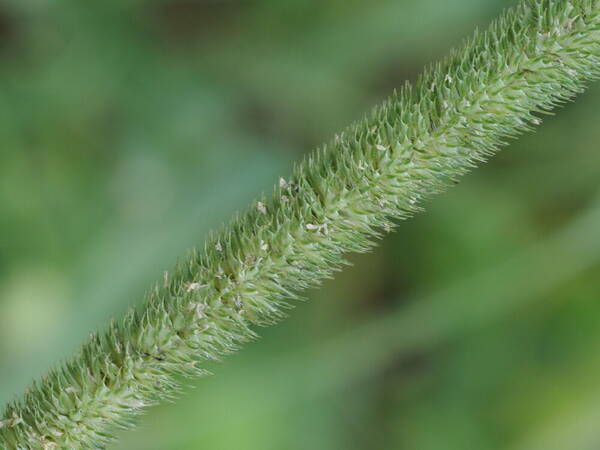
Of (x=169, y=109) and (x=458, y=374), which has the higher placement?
(x=169, y=109)

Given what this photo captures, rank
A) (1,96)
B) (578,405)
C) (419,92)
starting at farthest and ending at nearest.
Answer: (578,405) → (1,96) → (419,92)

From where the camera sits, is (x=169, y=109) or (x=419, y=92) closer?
(x=419, y=92)

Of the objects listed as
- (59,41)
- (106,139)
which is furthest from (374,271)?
(59,41)

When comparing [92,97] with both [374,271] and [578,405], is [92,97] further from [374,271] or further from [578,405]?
[578,405]

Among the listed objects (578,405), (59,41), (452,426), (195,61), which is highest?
(195,61)

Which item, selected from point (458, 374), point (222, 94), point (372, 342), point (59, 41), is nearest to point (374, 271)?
point (372, 342)

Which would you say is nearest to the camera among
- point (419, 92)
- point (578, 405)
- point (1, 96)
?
point (419, 92)
